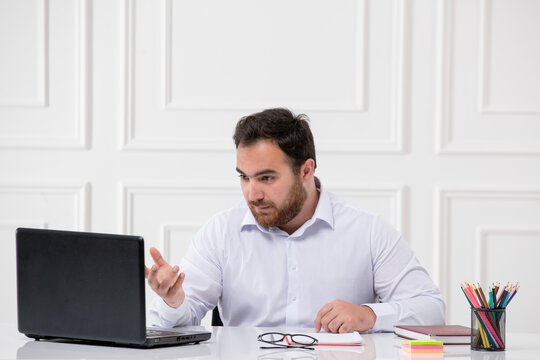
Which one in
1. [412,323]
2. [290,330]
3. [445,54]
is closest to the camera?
[290,330]

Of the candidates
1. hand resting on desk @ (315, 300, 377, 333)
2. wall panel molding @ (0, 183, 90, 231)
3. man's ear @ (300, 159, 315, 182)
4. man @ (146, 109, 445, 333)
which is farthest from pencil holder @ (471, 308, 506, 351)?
wall panel molding @ (0, 183, 90, 231)

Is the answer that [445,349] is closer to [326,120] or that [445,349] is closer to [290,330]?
[290,330]

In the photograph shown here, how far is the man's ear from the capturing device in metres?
2.50

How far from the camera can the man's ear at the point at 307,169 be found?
2504 mm

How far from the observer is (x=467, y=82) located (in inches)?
136

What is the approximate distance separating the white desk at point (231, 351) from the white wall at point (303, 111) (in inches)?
63.1

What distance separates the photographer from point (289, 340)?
181cm

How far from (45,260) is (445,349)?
97 cm

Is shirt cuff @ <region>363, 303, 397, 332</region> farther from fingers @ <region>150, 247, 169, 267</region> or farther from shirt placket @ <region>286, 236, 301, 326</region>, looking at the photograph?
fingers @ <region>150, 247, 169, 267</region>

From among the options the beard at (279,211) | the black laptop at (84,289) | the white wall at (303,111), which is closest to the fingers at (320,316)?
the black laptop at (84,289)

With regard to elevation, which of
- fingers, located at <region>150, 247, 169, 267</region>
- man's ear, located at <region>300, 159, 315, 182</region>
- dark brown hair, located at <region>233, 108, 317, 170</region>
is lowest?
fingers, located at <region>150, 247, 169, 267</region>

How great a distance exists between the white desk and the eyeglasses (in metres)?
0.03

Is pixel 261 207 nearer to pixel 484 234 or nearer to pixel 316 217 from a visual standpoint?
pixel 316 217

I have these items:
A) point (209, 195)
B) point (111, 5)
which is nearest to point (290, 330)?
point (209, 195)
